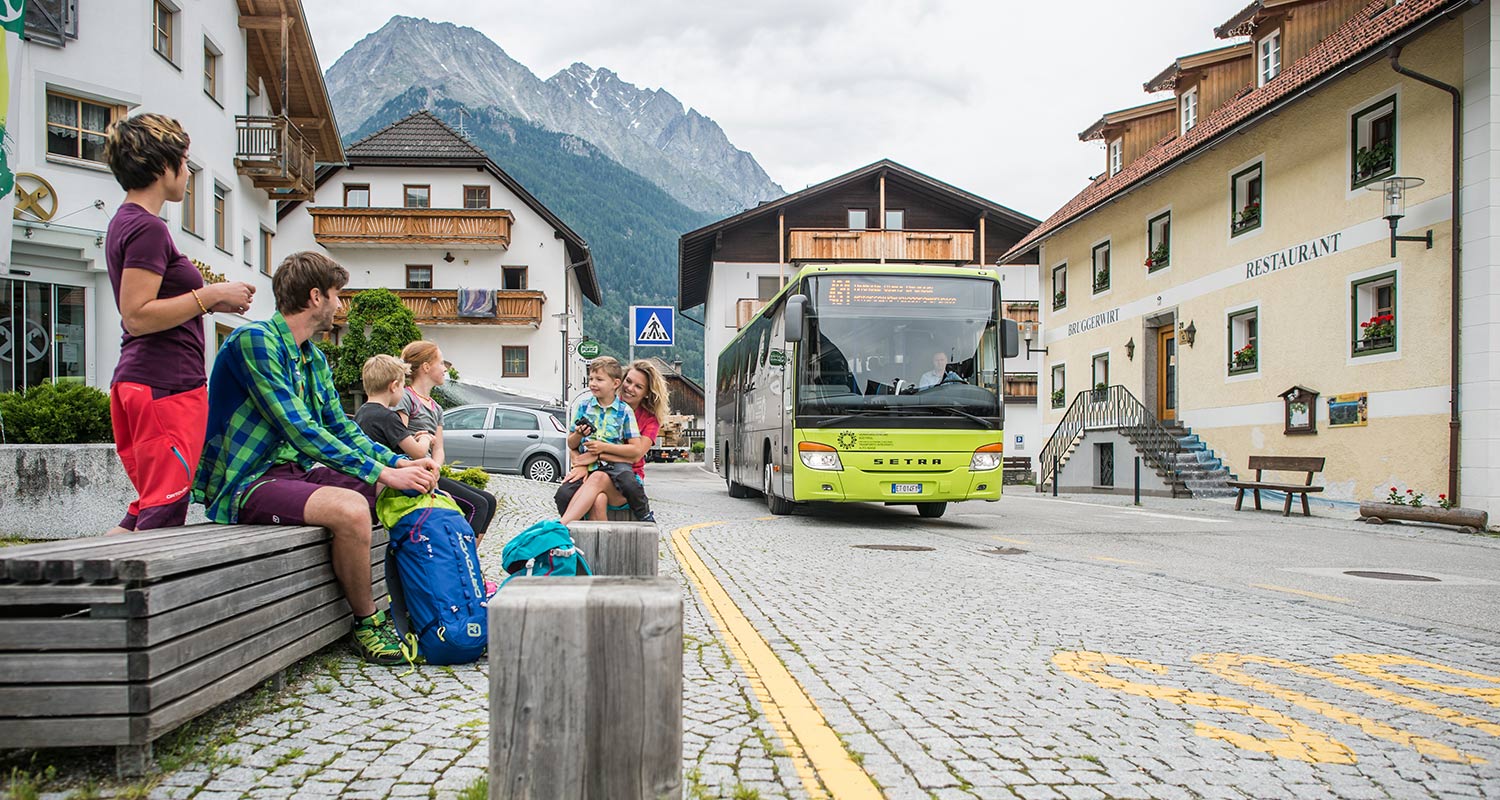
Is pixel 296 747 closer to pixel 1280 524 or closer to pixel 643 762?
pixel 643 762

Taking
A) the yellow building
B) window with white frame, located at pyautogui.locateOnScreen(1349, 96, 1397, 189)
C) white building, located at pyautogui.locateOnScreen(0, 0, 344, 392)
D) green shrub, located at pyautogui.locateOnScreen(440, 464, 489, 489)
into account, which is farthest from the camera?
white building, located at pyautogui.locateOnScreen(0, 0, 344, 392)

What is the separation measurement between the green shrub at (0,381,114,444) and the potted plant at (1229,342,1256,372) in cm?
1905

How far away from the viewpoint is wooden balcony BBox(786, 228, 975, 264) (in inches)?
1550

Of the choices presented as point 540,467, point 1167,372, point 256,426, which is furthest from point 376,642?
point 1167,372

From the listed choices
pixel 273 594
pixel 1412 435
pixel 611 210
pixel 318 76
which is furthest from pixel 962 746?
pixel 611 210

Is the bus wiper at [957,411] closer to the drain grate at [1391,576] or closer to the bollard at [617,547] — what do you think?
the drain grate at [1391,576]

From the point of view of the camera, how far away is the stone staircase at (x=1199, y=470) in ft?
67.7

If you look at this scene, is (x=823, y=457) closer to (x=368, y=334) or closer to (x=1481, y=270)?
(x=1481, y=270)

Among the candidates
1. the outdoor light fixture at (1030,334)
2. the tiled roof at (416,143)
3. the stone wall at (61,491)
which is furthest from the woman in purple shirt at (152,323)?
the tiled roof at (416,143)

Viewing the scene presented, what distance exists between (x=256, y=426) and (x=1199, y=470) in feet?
66.5

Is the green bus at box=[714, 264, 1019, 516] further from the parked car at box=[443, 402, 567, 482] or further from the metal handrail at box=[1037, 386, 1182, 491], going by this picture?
the metal handrail at box=[1037, 386, 1182, 491]

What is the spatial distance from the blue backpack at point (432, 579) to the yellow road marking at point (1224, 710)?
267 centimetres

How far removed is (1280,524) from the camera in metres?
14.8

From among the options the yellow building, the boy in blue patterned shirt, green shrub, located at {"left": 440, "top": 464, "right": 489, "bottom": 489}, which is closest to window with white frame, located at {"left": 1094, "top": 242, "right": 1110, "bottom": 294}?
the yellow building
